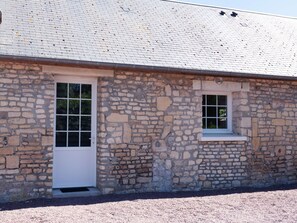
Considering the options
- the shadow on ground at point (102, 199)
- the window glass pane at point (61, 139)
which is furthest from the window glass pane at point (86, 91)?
the shadow on ground at point (102, 199)

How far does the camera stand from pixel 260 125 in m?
8.95

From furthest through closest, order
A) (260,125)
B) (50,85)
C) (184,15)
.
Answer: (184,15), (260,125), (50,85)

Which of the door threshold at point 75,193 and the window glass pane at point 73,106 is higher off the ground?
the window glass pane at point 73,106

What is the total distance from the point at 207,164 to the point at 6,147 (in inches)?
169

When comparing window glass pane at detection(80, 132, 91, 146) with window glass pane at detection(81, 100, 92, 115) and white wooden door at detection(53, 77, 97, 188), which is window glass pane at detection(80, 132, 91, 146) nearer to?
white wooden door at detection(53, 77, 97, 188)

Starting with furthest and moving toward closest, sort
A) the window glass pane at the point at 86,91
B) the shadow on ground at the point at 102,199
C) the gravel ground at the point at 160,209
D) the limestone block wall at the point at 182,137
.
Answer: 1. the window glass pane at the point at 86,91
2. the limestone block wall at the point at 182,137
3. the shadow on ground at the point at 102,199
4. the gravel ground at the point at 160,209

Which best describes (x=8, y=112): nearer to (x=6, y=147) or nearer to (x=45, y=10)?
(x=6, y=147)

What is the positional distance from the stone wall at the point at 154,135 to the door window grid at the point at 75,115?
323 mm

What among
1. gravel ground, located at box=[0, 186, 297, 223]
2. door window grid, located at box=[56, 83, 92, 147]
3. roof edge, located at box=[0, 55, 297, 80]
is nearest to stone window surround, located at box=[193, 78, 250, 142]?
roof edge, located at box=[0, 55, 297, 80]

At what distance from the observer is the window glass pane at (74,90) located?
25.2ft

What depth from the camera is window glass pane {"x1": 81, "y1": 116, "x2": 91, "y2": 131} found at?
25.5ft

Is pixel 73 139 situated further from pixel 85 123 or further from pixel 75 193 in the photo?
pixel 75 193

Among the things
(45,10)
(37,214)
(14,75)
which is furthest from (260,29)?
(37,214)

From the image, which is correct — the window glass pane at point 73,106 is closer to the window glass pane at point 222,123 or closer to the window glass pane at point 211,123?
the window glass pane at point 211,123
